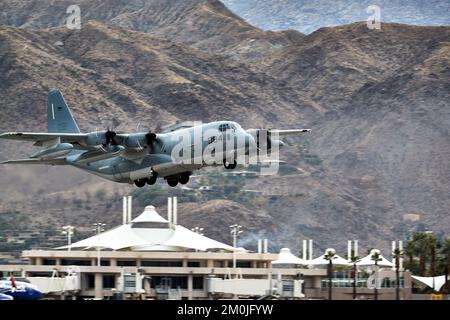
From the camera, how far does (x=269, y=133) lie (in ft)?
214

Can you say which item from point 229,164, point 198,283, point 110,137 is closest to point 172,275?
point 198,283

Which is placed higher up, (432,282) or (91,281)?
(432,282)

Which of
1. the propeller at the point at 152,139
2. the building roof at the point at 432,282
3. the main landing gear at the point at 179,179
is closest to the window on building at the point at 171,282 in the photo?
the building roof at the point at 432,282

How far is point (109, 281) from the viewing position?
105 m

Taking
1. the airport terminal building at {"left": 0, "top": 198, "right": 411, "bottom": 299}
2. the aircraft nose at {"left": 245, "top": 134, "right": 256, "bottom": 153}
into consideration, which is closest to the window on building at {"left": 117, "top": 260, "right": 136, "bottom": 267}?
the airport terminal building at {"left": 0, "top": 198, "right": 411, "bottom": 299}

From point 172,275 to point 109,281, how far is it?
563cm

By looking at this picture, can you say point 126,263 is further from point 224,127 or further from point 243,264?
point 224,127

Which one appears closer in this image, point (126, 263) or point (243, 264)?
point (243, 264)

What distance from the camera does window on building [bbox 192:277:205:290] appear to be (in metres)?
105

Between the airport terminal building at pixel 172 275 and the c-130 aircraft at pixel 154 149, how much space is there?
25.7 meters

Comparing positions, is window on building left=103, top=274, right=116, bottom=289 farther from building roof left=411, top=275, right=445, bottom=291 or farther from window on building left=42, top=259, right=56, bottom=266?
building roof left=411, top=275, right=445, bottom=291

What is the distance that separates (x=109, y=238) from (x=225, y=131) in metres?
61.7

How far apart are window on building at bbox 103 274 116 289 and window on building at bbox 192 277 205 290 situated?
6985 millimetres
